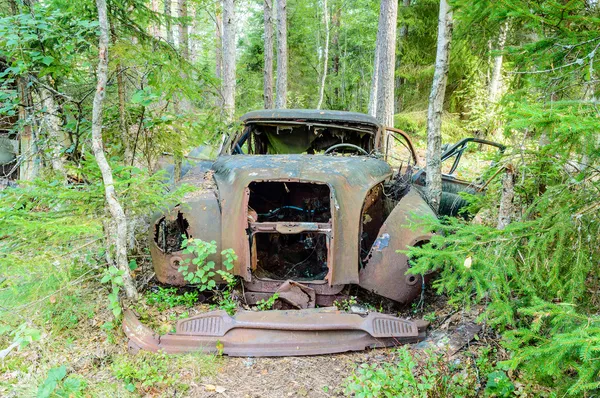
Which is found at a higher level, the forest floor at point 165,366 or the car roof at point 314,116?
the car roof at point 314,116

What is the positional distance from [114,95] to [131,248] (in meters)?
1.88

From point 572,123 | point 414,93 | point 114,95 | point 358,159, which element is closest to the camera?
point 572,123

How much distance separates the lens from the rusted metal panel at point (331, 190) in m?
3.02

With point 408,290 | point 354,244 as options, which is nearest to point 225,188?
point 354,244

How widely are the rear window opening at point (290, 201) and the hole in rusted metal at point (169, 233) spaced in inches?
27.5

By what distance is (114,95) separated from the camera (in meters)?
4.52

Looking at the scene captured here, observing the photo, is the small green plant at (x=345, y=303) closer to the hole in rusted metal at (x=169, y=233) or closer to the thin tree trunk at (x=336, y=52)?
the hole in rusted metal at (x=169, y=233)

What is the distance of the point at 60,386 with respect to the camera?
232 cm

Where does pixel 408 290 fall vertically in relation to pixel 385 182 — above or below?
below

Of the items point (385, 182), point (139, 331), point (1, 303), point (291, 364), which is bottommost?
point (291, 364)

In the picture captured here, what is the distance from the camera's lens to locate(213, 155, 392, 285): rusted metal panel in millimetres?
3021

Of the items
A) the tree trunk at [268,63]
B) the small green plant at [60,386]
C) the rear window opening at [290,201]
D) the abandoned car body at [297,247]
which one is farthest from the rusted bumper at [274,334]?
the tree trunk at [268,63]

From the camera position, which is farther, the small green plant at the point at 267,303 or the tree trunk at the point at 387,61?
the tree trunk at the point at 387,61

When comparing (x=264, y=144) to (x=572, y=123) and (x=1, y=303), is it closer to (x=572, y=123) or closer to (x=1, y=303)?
(x=1, y=303)
